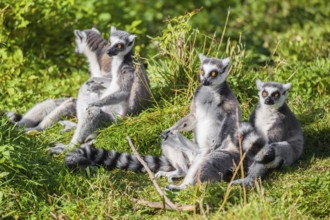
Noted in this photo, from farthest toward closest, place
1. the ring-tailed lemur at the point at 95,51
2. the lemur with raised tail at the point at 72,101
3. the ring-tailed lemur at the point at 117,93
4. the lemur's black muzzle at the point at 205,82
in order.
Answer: the ring-tailed lemur at the point at 95,51
the lemur with raised tail at the point at 72,101
the ring-tailed lemur at the point at 117,93
the lemur's black muzzle at the point at 205,82

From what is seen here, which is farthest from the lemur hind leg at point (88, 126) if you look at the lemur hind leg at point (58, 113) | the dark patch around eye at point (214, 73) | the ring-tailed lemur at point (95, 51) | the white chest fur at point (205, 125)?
the dark patch around eye at point (214, 73)

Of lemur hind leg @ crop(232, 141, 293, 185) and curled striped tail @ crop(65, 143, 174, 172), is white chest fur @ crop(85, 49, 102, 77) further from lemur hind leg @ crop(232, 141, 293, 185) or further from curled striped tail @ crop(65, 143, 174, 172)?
lemur hind leg @ crop(232, 141, 293, 185)

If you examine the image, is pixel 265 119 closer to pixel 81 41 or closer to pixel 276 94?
pixel 276 94

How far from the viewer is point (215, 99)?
23.3 feet

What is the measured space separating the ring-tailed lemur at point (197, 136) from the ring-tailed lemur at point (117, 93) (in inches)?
34.9

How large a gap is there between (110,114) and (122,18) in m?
4.55

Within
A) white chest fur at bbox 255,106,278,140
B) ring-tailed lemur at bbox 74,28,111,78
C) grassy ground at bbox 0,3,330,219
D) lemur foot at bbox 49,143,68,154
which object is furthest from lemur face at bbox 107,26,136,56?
white chest fur at bbox 255,106,278,140

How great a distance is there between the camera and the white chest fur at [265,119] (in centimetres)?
708

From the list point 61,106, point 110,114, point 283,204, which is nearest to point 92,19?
point 61,106

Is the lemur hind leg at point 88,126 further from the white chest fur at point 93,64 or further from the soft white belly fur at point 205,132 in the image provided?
the soft white belly fur at point 205,132

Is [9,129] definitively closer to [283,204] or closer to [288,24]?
[283,204]

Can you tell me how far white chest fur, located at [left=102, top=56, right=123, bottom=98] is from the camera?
8180 mm

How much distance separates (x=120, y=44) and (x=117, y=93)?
1.70 ft

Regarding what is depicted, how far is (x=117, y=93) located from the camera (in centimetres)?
806
